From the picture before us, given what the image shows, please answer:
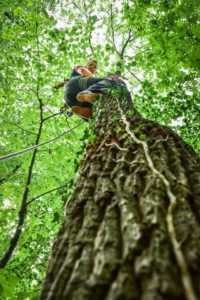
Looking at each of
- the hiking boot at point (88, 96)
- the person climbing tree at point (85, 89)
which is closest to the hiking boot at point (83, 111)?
the person climbing tree at point (85, 89)

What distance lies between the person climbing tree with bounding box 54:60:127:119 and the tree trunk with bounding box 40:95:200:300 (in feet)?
9.49

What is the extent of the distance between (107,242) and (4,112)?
23.4 feet

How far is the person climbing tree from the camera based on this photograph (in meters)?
5.12

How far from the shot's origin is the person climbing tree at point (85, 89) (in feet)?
16.8

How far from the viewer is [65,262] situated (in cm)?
131

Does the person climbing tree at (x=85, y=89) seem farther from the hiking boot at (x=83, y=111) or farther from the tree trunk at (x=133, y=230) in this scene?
the tree trunk at (x=133, y=230)

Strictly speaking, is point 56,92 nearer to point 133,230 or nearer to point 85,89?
point 85,89

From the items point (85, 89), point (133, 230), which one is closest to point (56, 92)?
point (85, 89)

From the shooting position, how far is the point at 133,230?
4.14 ft

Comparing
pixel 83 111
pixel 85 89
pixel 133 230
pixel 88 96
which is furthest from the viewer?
pixel 85 89

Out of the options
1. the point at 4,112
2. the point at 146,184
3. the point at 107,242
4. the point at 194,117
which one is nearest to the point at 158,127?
the point at 146,184

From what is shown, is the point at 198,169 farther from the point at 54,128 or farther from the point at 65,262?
the point at 54,128

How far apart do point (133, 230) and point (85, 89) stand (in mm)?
5060

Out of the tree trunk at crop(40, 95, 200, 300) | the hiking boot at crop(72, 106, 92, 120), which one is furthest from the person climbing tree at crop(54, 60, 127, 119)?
the tree trunk at crop(40, 95, 200, 300)
